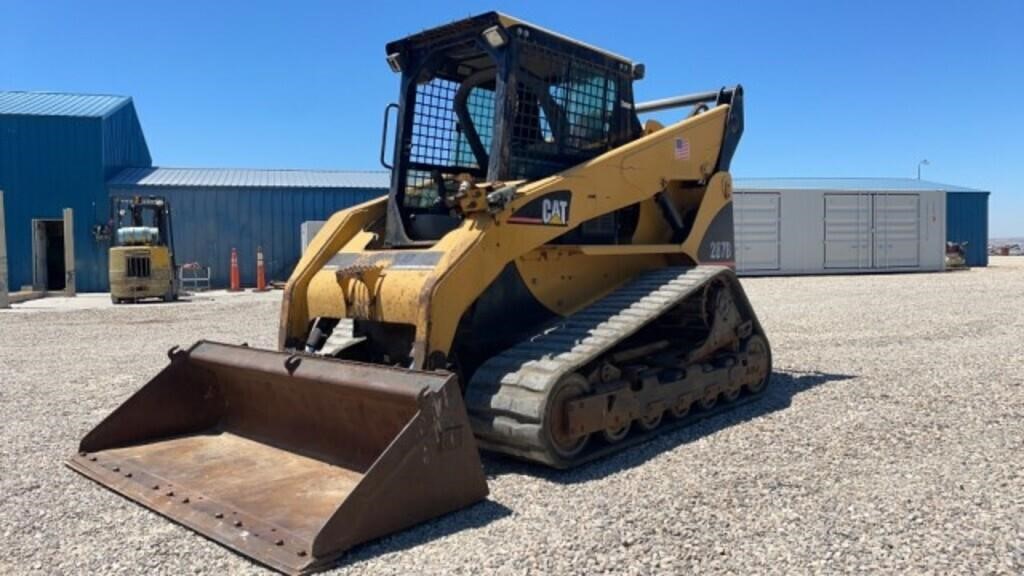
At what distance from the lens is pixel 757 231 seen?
25.5 metres

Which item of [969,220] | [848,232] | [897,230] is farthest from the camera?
[969,220]

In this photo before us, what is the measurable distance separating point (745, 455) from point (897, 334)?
700 cm

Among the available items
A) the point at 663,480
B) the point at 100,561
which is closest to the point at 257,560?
the point at 100,561

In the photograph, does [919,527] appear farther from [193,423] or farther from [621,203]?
[193,423]

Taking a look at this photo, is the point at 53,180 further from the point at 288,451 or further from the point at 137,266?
the point at 288,451

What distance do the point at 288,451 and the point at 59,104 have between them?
2793cm

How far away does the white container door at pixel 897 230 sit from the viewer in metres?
26.5

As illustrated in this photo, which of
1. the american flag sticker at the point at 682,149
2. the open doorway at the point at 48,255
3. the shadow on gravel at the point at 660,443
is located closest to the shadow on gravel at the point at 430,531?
the shadow on gravel at the point at 660,443

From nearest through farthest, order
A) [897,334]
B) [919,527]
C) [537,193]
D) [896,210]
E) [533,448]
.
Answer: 1. [919,527]
2. [533,448]
3. [537,193]
4. [897,334]
5. [896,210]

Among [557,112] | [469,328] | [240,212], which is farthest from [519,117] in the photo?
[240,212]

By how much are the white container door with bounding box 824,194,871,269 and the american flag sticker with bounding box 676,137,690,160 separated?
20.7 m

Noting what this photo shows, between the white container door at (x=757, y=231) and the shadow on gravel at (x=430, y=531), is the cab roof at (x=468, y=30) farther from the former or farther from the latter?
the white container door at (x=757, y=231)

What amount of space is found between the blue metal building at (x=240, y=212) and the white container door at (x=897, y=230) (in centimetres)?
1615

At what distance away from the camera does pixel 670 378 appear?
5770 millimetres
